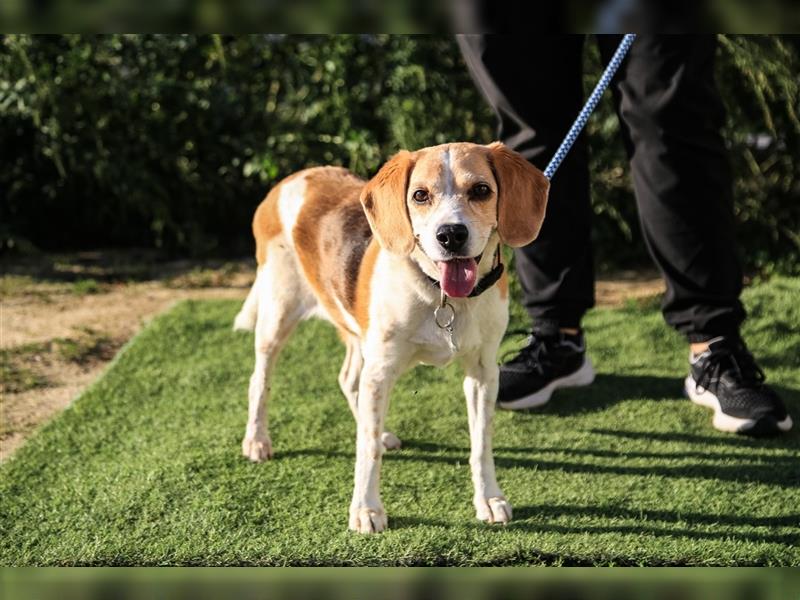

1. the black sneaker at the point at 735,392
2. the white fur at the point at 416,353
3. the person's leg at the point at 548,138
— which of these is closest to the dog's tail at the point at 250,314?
the white fur at the point at 416,353

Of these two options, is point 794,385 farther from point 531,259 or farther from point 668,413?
point 531,259

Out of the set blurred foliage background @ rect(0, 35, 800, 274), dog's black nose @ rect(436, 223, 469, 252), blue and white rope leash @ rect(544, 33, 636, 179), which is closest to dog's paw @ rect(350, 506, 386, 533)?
dog's black nose @ rect(436, 223, 469, 252)

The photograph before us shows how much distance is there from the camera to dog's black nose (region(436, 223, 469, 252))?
2.53 m

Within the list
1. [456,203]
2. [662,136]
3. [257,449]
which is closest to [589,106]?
[662,136]

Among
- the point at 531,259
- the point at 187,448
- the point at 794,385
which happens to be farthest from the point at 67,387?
the point at 794,385

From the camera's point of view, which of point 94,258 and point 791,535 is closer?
point 791,535

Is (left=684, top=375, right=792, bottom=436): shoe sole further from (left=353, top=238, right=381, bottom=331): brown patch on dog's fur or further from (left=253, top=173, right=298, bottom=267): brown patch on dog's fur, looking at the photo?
(left=253, top=173, right=298, bottom=267): brown patch on dog's fur

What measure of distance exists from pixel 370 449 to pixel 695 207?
5.52ft

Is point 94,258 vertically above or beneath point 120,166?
beneath

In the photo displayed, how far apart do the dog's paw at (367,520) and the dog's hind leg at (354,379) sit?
2.04 feet

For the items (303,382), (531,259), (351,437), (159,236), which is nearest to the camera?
(351,437)

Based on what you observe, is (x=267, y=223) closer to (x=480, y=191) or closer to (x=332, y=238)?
(x=332, y=238)

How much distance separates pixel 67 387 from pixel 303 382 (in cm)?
111

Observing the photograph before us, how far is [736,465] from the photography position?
11.1ft
